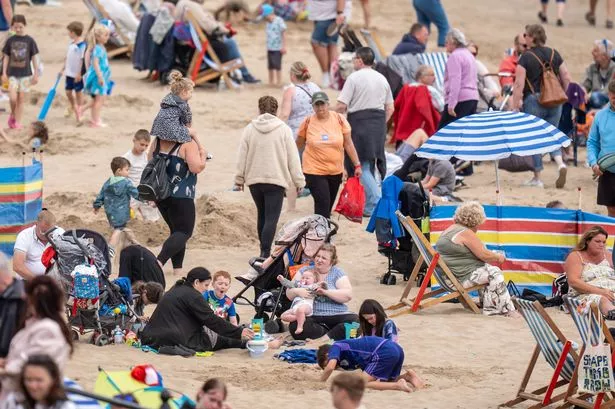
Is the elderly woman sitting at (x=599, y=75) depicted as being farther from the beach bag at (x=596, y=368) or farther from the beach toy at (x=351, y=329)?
the beach bag at (x=596, y=368)

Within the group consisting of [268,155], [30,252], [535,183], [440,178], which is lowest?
[535,183]

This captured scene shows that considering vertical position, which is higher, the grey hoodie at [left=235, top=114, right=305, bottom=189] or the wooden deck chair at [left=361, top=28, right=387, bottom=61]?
the grey hoodie at [left=235, top=114, right=305, bottom=189]

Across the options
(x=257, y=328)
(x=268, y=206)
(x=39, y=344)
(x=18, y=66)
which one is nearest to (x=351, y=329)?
(x=257, y=328)

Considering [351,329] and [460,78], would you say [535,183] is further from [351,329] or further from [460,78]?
[351,329]

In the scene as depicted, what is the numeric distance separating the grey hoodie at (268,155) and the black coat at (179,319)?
2.55 m

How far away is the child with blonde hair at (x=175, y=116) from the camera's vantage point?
12.8 meters

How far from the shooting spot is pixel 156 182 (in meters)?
12.7

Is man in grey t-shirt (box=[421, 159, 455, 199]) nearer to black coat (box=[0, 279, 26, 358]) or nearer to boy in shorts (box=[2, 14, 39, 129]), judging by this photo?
boy in shorts (box=[2, 14, 39, 129])

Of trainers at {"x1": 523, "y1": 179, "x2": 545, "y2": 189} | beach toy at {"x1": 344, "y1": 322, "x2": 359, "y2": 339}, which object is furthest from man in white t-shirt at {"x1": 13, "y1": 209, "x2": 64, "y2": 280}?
trainers at {"x1": 523, "y1": 179, "x2": 545, "y2": 189}

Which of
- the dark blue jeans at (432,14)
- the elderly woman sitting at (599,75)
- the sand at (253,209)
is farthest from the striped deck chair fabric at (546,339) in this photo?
the dark blue jeans at (432,14)

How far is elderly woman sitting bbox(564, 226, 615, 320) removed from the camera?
38.3 feet

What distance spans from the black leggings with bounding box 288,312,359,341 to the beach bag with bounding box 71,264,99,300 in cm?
151

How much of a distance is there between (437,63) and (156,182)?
24.3 feet

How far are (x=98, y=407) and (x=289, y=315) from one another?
3.64 meters
